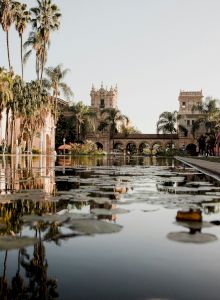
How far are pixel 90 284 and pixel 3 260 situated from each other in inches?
35.2

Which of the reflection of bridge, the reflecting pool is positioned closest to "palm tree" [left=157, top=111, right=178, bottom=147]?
the reflection of bridge

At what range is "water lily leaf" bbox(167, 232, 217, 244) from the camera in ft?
13.4

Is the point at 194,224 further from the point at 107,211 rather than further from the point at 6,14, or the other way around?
the point at 6,14

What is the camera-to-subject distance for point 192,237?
13.9 feet

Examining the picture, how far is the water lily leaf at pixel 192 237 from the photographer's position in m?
4.08

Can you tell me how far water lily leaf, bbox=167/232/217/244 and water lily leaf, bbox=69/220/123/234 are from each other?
0.67 metres

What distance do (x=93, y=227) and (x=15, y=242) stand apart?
109cm

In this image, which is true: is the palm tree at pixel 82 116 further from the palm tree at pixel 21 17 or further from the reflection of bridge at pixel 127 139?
the palm tree at pixel 21 17

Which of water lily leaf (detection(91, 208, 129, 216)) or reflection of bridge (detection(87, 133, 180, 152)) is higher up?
reflection of bridge (detection(87, 133, 180, 152))

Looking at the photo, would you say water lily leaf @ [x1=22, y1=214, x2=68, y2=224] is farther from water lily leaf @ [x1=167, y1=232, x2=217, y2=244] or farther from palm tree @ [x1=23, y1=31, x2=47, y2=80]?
palm tree @ [x1=23, y1=31, x2=47, y2=80]

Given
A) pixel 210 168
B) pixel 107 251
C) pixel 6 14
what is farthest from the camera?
pixel 6 14

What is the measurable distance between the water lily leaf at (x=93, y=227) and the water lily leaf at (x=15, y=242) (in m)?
0.71

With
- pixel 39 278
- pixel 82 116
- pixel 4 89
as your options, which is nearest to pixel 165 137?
pixel 82 116

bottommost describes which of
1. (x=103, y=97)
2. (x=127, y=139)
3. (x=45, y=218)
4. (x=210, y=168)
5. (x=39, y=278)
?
(x=39, y=278)
